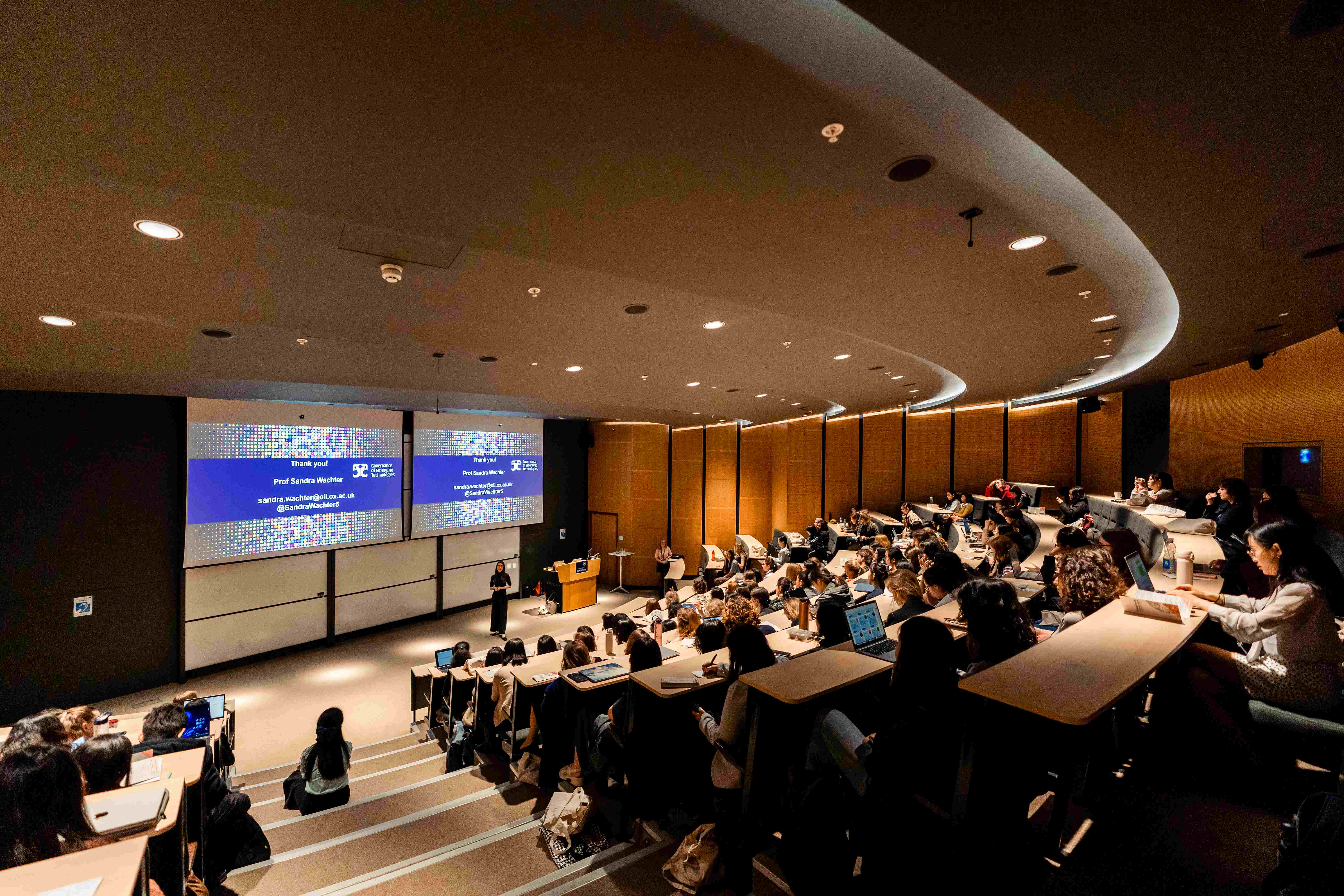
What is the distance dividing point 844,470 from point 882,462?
984mm

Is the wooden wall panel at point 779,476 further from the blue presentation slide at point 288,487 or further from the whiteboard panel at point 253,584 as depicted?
the whiteboard panel at point 253,584

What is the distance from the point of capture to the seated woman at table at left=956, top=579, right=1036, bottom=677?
2264mm

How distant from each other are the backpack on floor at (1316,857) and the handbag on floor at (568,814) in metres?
3.07

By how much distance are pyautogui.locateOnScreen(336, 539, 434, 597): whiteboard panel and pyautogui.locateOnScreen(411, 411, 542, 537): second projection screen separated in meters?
0.52

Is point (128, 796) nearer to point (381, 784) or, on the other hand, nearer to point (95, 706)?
point (381, 784)

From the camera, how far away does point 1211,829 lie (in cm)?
229

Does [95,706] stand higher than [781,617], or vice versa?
[781,617]

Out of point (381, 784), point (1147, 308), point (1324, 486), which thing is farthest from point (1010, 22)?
point (1324, 486)

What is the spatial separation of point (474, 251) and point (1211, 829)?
4.36 meters

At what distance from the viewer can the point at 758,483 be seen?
1523 centimetres

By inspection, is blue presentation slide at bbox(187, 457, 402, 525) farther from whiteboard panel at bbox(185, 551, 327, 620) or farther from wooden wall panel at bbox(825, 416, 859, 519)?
wooden wall panel at bbox(825, 416, 859, 519)

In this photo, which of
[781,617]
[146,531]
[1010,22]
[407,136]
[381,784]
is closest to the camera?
[1010,22]

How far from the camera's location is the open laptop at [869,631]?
330cm

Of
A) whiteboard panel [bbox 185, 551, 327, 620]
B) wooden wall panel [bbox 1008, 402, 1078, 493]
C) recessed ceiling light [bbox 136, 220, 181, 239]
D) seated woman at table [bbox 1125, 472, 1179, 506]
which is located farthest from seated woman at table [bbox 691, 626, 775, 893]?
wooden wall panel [bbox 1008, 402, 1078, 493]
